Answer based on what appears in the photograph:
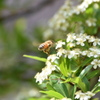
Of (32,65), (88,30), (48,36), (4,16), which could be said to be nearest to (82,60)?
(88,30)

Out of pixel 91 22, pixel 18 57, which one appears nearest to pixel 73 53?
pixel 91 22

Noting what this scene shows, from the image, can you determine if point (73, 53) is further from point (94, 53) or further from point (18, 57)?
point (18, 57)

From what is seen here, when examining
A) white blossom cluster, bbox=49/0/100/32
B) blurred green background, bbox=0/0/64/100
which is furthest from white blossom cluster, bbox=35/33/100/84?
blurred green background, bbox=0/0/64/100

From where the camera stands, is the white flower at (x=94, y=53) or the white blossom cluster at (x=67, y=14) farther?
the white blossom cluster at (x=67, y=14)

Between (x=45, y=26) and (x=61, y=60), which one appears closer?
(x=61, y=60)

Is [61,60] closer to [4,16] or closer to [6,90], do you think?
[6,90]

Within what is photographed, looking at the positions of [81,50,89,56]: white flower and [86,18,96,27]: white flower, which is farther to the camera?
[86,18,96,27]: white flower

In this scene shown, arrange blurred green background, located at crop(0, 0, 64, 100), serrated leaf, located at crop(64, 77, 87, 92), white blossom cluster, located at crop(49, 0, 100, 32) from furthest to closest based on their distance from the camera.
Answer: blurred green background, located at crop(0, 0, 64, 100) < white blossom cluster, located at crop(49, 0, 100, 32) < serrated leaf, located at crop(64, 77, 87, 92)

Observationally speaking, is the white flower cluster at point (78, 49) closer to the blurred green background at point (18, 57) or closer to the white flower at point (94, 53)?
the white flower at point (94, 53)

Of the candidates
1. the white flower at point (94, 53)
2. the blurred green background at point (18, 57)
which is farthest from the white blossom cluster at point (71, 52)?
the blurred green background at point (18, 57)

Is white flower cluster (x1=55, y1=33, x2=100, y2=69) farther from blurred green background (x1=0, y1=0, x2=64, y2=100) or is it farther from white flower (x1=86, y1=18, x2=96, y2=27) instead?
blurred green background (x1=0, y1=0, x2=64, y2=100)

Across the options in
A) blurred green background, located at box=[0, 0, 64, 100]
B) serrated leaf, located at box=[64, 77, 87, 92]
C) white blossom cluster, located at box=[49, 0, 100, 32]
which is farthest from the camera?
blurred green background, located at box=[0, 0, 64, 100]
